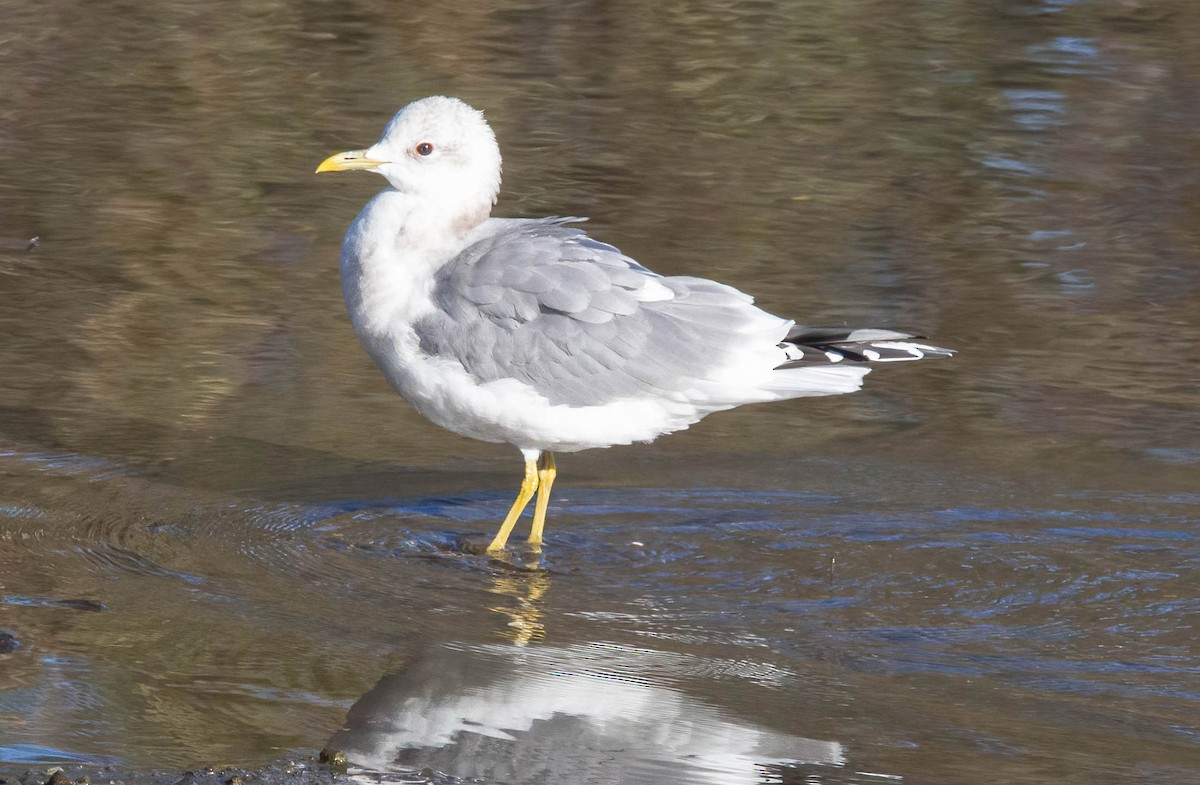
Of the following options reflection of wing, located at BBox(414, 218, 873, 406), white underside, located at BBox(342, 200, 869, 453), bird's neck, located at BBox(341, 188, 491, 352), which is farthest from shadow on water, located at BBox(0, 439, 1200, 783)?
bird's neck, located at BBox(341, 188, 491, 352)

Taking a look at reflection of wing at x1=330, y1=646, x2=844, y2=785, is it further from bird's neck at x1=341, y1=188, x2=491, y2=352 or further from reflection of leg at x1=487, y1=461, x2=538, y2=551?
bird's neck at x1=341, y1=188, x2=491, y2=352

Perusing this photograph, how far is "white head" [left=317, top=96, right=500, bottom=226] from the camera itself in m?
6.01

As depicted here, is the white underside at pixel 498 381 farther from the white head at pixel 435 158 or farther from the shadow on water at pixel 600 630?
the shadow on water at pixel 600 630

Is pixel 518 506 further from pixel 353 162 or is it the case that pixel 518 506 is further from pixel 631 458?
pixel 353 162

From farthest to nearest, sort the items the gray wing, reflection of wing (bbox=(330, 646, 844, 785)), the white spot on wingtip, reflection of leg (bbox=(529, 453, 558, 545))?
reflection of leg (bbox=(529, 453, 558, 545)) → the white spot on wingtip → the gray wing → reflection of wing (bbox=(330, 646, 844, 785))

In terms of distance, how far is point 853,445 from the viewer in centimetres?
685

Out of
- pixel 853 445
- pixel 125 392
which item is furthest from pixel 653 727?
pixel 125 392

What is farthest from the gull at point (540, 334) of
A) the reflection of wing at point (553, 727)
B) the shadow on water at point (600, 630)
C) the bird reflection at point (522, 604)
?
the reflection of wing at point (553, 727)

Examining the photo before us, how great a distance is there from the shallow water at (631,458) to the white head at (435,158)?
1094mm

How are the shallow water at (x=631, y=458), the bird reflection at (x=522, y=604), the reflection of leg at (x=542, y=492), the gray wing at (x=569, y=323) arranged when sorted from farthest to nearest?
the reflection of leg at (x=542, y=492) < the gray wing at (x=569, y=323) < the bird reflection at (x=522, y=604) < the shallow water at (x=631, y=458)

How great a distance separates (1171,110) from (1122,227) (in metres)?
2.73

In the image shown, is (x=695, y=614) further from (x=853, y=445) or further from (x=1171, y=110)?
(x=1171, y=110)

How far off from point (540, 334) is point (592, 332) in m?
0.18

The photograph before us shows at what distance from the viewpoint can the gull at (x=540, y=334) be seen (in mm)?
5715
